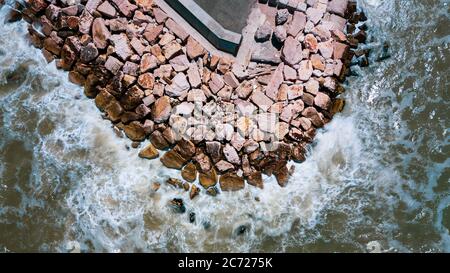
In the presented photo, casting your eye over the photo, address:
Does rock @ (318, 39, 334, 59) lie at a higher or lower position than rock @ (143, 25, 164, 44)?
higher

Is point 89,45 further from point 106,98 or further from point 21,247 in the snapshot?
point 21,247

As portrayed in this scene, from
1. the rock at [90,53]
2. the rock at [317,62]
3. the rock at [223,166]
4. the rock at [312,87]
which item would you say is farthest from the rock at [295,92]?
the rock at [90,53]

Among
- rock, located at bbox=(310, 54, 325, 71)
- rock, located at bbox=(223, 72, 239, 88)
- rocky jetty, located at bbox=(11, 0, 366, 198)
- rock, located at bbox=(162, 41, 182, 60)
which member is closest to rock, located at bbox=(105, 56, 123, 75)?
rocky jetty, located at bbox=(11, 0, 366, 198)

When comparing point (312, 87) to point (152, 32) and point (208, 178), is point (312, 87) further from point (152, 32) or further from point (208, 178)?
point (152, 32)

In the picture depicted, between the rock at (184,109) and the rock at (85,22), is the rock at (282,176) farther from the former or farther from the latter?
the rock at (85,22)

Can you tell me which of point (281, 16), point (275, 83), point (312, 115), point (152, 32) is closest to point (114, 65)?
point (152, 32)

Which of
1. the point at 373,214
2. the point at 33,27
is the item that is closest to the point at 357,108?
the point at 373,214

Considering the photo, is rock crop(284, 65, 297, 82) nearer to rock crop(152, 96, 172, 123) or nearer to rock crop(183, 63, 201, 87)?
rock crop(183, 63, 201, 87)
